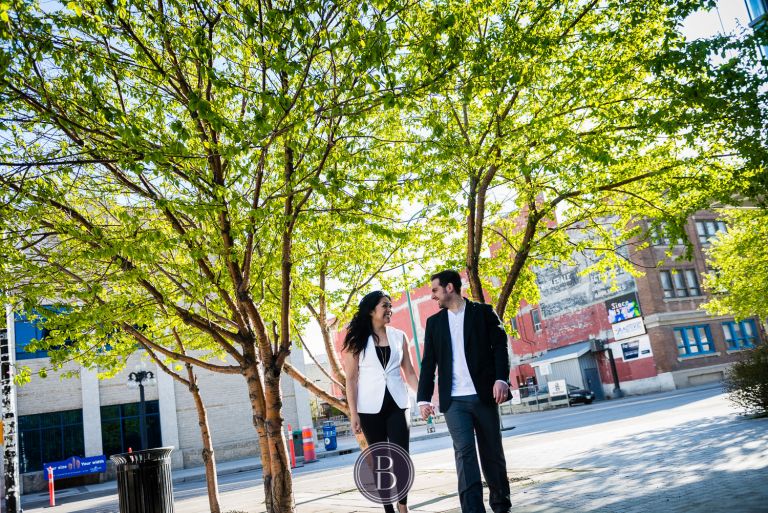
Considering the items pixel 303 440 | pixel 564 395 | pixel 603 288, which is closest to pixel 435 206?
pixel 303 440

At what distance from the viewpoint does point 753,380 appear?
1262 centimetres

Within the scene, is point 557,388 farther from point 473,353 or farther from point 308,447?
point 473,353

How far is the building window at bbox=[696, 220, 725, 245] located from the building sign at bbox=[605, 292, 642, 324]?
7499 mm

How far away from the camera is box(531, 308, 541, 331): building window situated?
50716 mm

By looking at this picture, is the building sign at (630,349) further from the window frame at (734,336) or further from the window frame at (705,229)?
the window frame at (705,229)

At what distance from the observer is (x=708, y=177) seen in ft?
31.1

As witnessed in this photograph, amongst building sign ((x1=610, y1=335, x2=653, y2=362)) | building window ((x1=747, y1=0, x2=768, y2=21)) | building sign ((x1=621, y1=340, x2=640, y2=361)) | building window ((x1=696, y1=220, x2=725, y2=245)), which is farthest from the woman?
building window ((x1=696, y1=220, x2=725, y2=245))

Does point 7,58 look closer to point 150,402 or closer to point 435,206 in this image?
point 435,206

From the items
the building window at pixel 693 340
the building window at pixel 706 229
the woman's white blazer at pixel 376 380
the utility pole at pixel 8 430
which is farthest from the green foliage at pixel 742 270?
the utility pole at pixel 8 430

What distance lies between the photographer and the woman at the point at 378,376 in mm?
5297

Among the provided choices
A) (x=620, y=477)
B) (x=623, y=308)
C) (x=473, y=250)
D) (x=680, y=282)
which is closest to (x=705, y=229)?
(x=680, y=282)

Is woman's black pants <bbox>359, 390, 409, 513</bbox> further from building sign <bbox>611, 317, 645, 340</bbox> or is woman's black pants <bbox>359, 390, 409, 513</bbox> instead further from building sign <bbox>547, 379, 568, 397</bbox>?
building sign <bbox>611, 317, 645, 340</bbox>

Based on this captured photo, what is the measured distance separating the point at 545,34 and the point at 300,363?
27738 mm

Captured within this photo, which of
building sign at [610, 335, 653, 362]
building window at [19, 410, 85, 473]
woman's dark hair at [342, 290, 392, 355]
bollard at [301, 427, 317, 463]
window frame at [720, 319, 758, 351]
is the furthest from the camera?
window frame at [720, 319, 758, 351]
